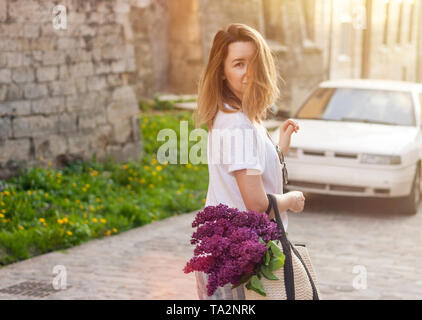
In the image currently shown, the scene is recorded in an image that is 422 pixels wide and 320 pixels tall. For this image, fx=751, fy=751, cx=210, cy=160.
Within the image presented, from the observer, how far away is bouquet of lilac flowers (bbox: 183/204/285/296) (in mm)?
2668

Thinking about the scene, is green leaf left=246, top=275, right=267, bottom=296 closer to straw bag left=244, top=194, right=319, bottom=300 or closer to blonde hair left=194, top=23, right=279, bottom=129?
straw bag left=244, top=194, right=319, bottom=300

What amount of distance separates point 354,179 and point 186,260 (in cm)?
300

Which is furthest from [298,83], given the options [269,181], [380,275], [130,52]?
[269,181]

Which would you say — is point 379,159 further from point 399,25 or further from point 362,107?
point 399,25

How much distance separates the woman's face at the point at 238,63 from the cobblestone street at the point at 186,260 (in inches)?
132

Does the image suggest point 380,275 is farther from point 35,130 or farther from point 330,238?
point 35,130

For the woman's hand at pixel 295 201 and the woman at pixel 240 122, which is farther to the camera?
the woman's hand at pixel 295 201

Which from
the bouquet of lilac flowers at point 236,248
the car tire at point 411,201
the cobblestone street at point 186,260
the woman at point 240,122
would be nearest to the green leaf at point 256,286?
the bouquet of lilac flowers at point 236,248

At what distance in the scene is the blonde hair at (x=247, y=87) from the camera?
289 centimetres

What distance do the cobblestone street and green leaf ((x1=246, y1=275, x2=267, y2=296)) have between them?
338 cm

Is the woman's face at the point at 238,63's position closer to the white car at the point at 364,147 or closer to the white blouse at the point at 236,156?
the white blouse at the point at 236,156

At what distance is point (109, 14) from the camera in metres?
11.3

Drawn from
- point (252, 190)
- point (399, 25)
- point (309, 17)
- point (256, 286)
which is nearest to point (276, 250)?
point (256, 286)
